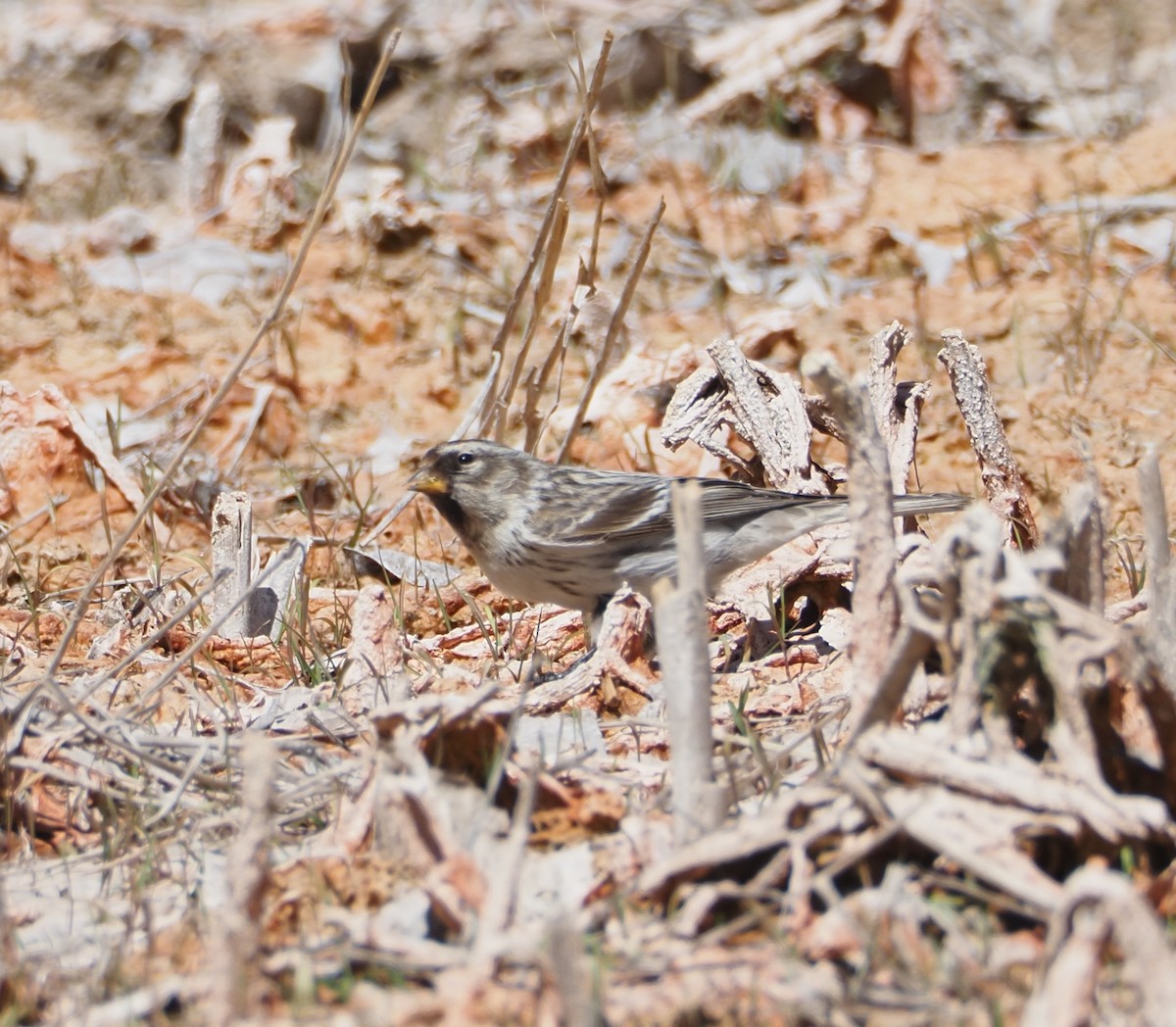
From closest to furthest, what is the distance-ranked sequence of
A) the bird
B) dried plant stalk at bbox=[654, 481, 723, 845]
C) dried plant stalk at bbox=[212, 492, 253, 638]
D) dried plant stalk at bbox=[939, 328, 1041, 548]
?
dried plant stalk at bbox=[654, 481, 723, 845]
dried plant stalk at bbox=[939, 328, 1041, 548]
dried plant stalk at bbox=[212, 492, 253, 638]
the bird

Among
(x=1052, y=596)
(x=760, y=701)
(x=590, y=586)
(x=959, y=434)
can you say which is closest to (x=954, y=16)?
(x=959, y=434)

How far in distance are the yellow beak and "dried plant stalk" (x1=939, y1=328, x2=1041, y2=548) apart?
1.69m

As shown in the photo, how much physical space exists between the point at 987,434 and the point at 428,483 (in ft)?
5.89

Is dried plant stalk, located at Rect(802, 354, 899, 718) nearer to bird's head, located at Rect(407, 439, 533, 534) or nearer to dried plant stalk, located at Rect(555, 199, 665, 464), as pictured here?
dried plant stalk, located at Rect(555, 199, 665, 464)

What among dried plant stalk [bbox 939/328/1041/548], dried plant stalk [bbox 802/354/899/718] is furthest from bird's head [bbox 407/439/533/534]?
dried plant stalk [bbox 802/354/899/718]

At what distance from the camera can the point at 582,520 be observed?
4918 millimetres

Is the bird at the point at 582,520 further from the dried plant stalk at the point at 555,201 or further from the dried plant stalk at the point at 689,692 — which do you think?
the dried plant stalk at the point at 689,692

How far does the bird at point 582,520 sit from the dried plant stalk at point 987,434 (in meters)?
0.53

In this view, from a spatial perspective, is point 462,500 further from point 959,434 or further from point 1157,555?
point 1157,555

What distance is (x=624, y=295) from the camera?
4781mm

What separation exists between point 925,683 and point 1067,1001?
1167 millimetres

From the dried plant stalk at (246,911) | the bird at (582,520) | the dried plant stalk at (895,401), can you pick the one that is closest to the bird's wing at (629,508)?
the bird at (582,520)

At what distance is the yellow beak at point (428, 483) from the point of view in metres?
4.90

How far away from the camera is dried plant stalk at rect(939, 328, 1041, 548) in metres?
4.02
